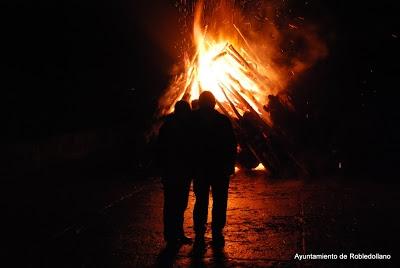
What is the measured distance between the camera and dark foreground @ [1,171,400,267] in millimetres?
5477

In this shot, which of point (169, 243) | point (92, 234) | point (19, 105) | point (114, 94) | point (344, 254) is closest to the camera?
point (344, 254)

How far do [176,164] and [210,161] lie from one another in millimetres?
473

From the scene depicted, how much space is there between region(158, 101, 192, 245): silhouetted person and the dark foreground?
1.29 feet

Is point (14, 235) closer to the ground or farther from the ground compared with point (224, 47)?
closer to the ground

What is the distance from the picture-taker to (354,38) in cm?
1248

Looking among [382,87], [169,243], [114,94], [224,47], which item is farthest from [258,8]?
[169,243]

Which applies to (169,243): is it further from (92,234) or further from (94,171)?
(94,171)

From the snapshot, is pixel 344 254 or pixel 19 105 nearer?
pixel 344 254

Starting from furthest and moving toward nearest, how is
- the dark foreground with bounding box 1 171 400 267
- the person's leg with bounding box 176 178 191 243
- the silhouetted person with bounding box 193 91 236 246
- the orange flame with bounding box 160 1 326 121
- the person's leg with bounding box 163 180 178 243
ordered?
the orange flame with bounding box 160 1 326 121 → the silhouetted person with bounding box 193 91 236 246 → the person's leg with bounding box 176 178 191 243 → the person's leg with bounding box 163 180 178 243 → the dark foreground with bounding box 1 171 400 267

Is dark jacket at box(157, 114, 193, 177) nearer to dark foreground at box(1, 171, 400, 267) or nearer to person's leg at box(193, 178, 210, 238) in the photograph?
person's leg at box(193, 178, 210, 238)

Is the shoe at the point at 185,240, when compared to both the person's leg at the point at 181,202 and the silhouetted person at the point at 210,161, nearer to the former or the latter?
the person's leg at the point at 181,202

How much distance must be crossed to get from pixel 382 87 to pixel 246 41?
3681 mm

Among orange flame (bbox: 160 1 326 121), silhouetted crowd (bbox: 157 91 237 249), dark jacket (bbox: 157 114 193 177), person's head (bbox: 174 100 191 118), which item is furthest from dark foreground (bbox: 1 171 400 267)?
orange flame (bbox: 160 1 326 121)

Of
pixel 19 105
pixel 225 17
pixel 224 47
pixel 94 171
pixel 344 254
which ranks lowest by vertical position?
pixel 344 254
